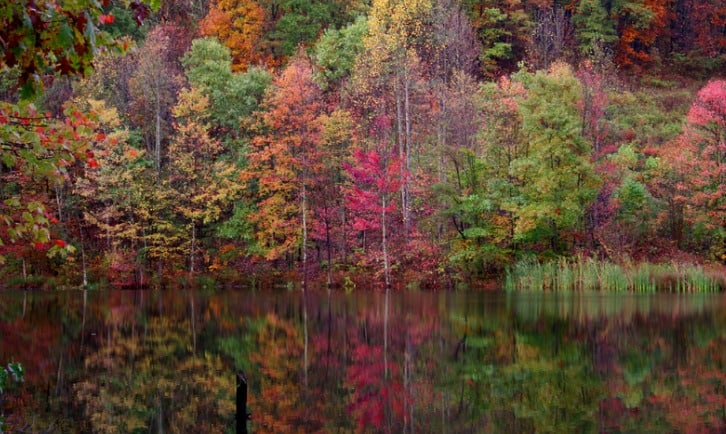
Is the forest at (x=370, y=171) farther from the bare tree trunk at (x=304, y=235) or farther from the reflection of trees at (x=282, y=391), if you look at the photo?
the reflection of trees at (x=282, y=391)

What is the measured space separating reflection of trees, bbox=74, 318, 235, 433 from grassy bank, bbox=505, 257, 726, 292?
20.5 meters

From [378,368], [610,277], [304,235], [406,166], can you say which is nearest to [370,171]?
[406,166]

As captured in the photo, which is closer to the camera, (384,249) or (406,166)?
(384,249)

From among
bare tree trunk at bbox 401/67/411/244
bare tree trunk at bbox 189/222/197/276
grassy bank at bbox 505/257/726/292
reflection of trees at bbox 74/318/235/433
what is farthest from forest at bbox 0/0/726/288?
reflection of trees at bbox 74/318/235/433

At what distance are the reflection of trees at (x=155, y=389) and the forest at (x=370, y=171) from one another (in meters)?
18.2

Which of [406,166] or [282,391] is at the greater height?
[406,166]

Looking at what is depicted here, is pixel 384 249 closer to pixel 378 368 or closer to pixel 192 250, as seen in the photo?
pixel 192 250

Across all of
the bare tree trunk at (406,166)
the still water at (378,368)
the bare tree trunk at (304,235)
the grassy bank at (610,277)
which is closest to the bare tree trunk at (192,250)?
the bare tree trunk at (304,235)

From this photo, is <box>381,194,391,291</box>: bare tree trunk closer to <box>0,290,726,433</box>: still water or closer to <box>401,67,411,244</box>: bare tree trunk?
<box>401,67,411,244</box>: bare tree trunk

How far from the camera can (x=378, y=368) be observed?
14.7 meters

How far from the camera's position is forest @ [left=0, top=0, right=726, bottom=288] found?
37.2m

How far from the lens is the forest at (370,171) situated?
1464 inches

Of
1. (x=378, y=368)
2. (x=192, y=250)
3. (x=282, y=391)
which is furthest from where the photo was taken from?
(x=192, y=250)

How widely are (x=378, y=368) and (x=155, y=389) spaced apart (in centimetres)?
408
